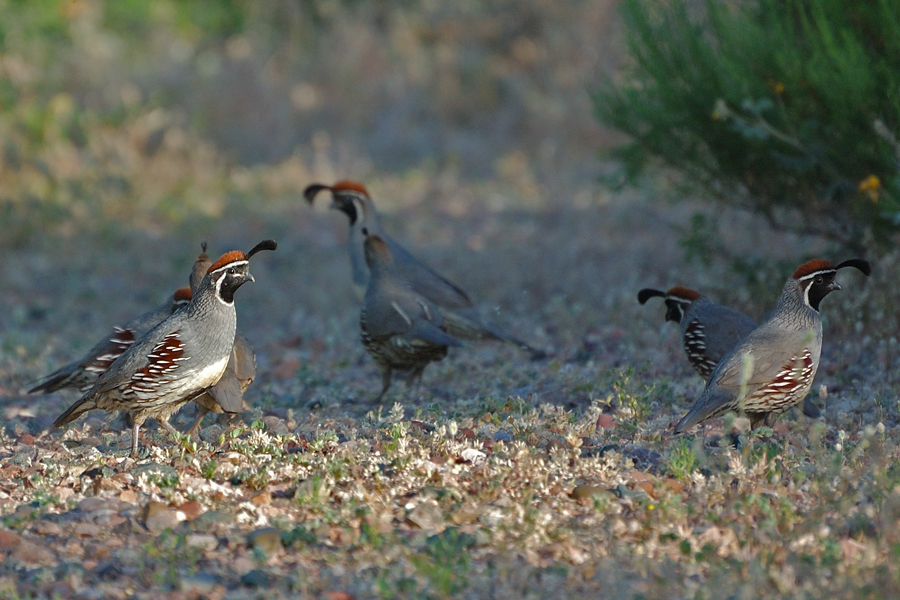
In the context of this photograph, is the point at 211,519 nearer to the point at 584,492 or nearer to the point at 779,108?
the point at 584,492

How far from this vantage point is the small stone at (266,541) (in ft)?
10.3

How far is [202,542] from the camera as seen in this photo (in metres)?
3.18

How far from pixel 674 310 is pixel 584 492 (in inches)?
76.5

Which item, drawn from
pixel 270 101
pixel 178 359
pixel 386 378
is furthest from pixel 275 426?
pixel 270 101

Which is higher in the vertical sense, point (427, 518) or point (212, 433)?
point (212, 433)

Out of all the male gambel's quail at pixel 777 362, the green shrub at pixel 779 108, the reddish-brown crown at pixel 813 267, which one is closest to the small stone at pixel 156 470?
the male gambel's quail at pixel 777 362

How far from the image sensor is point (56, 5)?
11969mm

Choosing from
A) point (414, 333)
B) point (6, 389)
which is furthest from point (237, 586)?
point (6, 389)

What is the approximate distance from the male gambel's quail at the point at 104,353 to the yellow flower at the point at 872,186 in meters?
3.10

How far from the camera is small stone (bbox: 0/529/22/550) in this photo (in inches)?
126

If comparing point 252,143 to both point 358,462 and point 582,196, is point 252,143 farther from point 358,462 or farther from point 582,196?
point 358,462

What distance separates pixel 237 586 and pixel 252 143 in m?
8.70

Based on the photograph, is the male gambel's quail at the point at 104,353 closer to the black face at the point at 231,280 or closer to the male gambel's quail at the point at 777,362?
the black face at the point at 231,280

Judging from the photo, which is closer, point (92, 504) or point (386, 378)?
point (92, 504)
